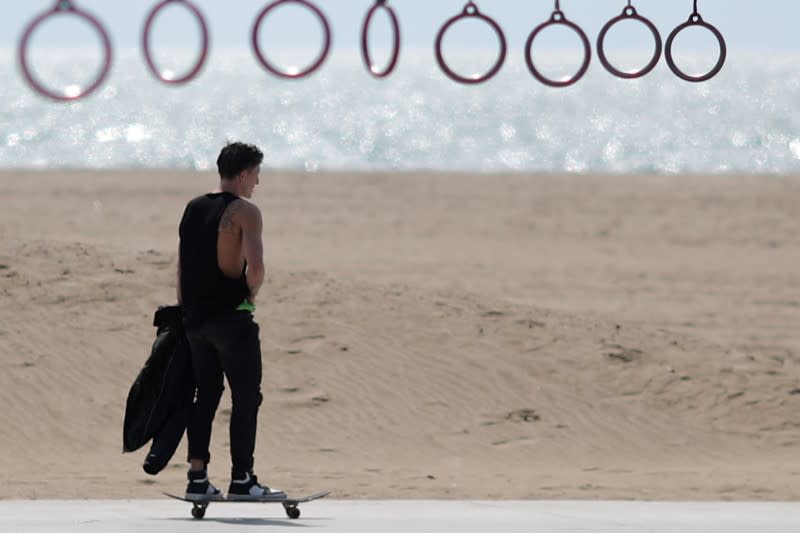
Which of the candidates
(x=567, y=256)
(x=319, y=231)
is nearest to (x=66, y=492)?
(x=567, y=256)

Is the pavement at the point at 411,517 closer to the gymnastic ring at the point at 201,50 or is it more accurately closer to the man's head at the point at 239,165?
the man's head at the point at 239,165

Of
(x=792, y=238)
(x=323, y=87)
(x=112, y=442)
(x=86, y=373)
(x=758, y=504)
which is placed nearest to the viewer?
(x=758, y=504)

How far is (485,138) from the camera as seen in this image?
272 ft

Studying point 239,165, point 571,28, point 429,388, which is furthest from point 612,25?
point 429,388

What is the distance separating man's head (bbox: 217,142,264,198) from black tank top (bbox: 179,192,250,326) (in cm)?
6

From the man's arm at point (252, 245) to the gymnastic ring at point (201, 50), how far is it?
1.18 m

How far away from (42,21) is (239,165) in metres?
1.69

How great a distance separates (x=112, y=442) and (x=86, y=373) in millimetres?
1310

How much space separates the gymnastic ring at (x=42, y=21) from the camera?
6121 mm

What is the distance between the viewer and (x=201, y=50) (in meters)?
6.50

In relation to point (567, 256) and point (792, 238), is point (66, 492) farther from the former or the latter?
point (792, 238)

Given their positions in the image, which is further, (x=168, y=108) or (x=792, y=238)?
(x=168, y=108)

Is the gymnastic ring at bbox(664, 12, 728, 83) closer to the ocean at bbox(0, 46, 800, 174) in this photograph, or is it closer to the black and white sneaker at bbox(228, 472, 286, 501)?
the black and white sneaker at bbox(228, 472, 286, 501)

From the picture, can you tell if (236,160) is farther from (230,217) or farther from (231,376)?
(231,376)
